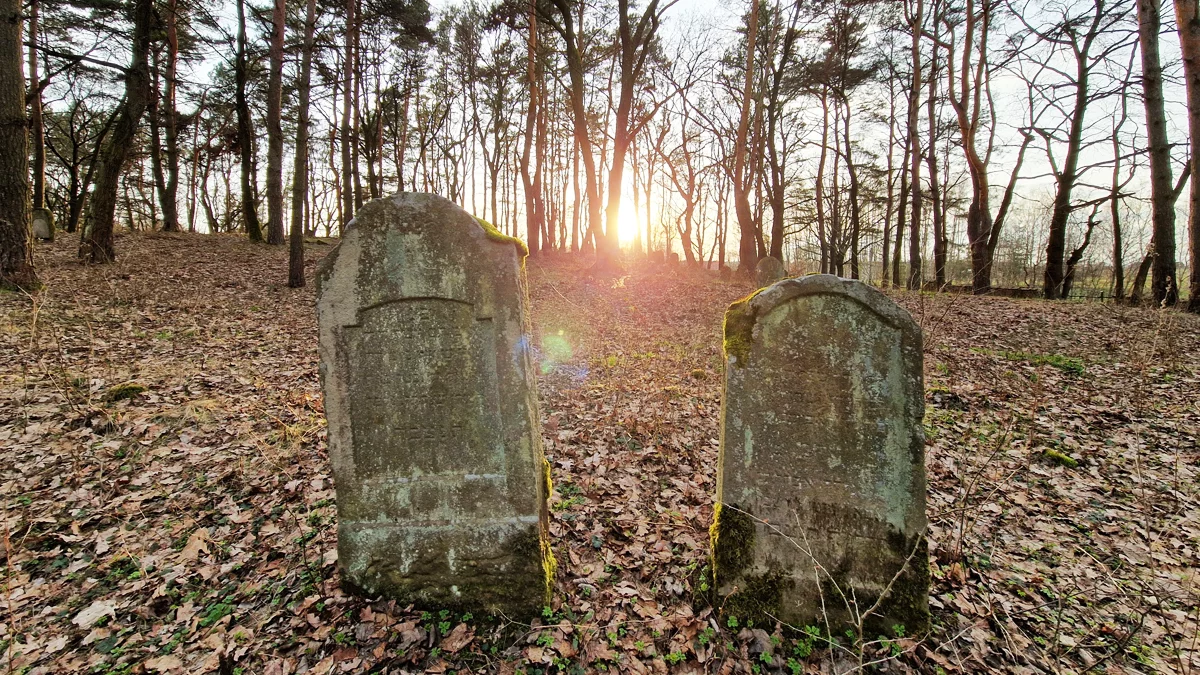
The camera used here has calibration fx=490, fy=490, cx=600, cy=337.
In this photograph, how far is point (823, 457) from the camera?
2.61 metres

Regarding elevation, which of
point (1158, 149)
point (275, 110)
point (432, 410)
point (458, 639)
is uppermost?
point (275, 110)

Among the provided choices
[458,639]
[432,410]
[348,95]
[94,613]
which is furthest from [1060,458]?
[348,95]

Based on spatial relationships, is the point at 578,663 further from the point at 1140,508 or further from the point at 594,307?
Result: the point at 594,307

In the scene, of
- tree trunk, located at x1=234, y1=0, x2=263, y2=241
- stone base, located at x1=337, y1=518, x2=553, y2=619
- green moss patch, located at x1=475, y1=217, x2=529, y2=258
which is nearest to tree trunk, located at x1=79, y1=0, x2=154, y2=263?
tree trunk, located at x1=234, y1=0, x2=263, y2=241

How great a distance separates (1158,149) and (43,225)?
79.6ft

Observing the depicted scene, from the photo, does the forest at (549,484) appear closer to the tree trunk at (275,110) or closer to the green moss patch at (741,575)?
the green moss patch at (741,575)

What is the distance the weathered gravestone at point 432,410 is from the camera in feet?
8.72

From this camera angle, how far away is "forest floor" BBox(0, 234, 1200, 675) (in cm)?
255

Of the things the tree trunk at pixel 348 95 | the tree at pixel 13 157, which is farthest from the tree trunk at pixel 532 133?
the tree at pixel 13 157

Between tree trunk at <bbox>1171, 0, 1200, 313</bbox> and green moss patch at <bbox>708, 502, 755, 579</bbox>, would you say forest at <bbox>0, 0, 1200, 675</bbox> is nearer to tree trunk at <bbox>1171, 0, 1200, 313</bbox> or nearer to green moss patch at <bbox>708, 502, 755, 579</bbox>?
green moss patch at <bbox>708, 502, 755, 579</bbox>

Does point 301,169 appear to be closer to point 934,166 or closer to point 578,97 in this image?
point 578,97

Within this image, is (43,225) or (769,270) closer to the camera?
(43,225)

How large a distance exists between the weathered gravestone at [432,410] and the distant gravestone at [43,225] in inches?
614

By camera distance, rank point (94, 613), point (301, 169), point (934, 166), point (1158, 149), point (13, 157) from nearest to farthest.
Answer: point (94, 613) → point (13, 157) → point (1158, 149) → point (301, 169) → point (934, 166)
